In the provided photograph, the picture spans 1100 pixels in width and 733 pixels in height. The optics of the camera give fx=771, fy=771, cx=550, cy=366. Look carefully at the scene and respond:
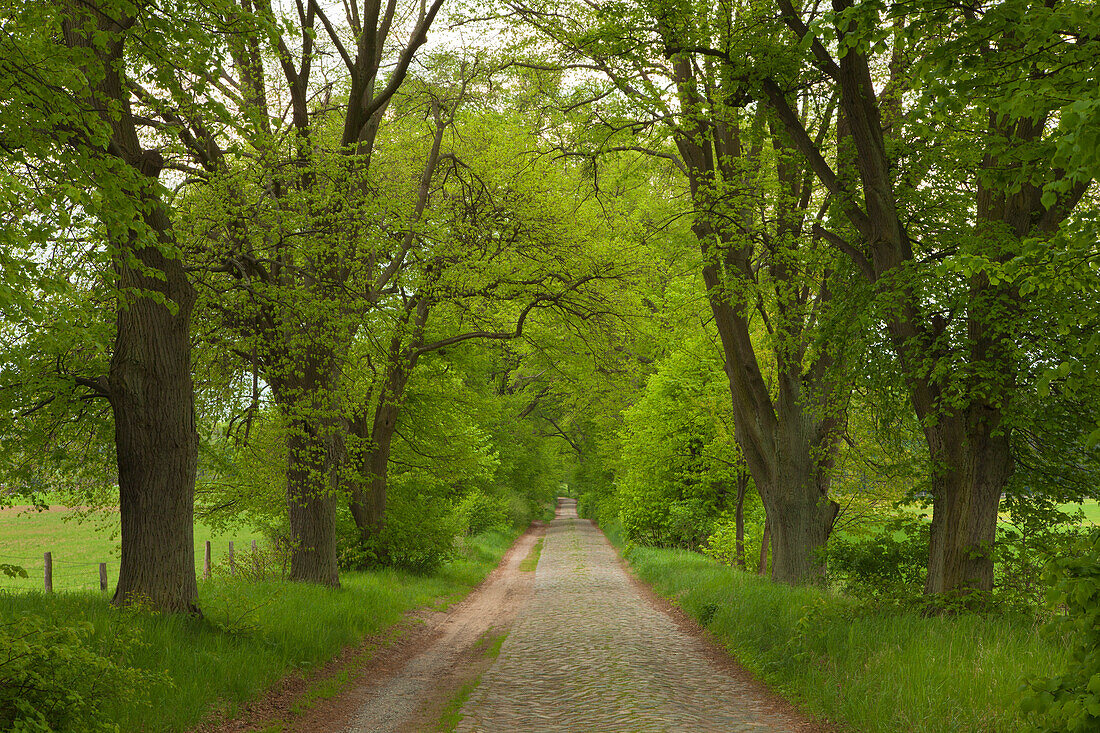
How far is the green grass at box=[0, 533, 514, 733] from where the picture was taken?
7102 millimetres

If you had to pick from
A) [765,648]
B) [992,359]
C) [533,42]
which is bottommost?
[765,648]

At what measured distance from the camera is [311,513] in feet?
48.4

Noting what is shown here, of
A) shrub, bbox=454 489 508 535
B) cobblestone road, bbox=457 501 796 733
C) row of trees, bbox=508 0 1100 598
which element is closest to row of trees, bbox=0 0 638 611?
cobblestone road, bbox=457 501 796 733

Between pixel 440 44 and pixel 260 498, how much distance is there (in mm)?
10929

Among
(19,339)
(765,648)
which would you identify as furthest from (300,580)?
(765,648)

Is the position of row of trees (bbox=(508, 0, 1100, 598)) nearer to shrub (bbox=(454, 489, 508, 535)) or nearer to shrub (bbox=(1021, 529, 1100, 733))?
shrub (bbox=(1021, 529, 1100, 733))

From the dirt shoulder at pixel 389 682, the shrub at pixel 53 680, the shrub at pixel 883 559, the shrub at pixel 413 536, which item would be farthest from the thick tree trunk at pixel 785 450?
the shrub at pixel 53 680

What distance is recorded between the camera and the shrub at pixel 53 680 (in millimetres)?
5293

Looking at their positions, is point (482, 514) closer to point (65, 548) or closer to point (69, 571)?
point (69, 571)

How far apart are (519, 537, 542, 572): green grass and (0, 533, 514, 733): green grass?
12721mm

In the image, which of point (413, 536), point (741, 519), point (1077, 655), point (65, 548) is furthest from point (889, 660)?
point (65, 548)

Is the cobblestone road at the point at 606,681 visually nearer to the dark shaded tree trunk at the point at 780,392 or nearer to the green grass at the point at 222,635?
the green grass at the point at 222,635

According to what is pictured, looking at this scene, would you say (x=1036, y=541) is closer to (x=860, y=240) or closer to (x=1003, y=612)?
(x=1003, y=612)

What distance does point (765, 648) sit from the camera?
1073 cm
